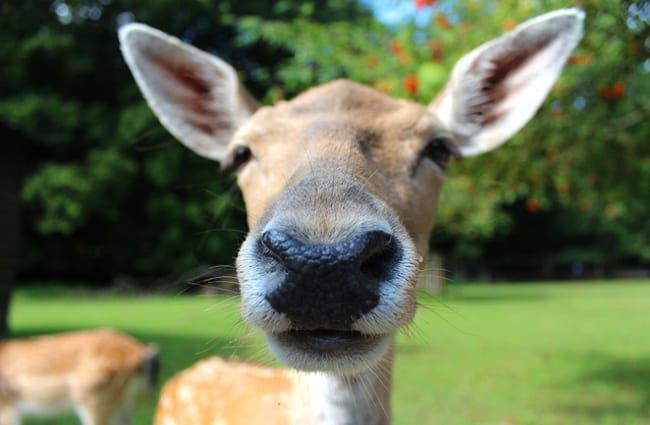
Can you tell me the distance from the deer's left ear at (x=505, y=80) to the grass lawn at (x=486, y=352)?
0.90 metres

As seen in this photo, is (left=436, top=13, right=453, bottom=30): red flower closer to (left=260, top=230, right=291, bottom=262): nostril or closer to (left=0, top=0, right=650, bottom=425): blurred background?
(left=0, top=0, right=650, bottom=425): blurred background

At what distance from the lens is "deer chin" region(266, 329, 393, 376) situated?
1830 millimetres

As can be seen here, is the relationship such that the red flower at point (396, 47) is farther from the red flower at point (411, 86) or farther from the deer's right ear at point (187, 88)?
the deer's right ear at point (187, 88)

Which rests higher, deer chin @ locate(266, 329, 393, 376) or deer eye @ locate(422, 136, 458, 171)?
deer eye @ locate(422, 136, 458, 171)

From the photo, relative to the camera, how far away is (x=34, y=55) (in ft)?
90.5

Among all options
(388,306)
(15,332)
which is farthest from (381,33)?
(15,332)

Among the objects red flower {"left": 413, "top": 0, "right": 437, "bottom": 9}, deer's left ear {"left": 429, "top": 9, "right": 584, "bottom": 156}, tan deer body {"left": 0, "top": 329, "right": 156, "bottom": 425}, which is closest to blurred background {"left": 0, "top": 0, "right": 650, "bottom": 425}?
red flower {"left": 413, "top": 0, "right": 437, "bottom": 9}

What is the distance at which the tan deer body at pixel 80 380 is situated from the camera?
604 centimetres

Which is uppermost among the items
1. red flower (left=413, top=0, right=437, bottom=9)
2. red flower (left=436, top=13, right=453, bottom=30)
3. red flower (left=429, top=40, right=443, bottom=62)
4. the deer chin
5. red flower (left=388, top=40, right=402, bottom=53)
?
red flower (left=436, top=13, right=453, bottom=30)

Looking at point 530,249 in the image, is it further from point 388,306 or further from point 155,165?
point 388,306

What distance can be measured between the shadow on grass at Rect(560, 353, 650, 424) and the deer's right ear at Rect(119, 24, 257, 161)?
17.7 feet

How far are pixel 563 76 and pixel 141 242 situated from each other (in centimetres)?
2679

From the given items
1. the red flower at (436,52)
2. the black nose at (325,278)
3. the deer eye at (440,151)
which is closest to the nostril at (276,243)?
the black nose at (325,278)

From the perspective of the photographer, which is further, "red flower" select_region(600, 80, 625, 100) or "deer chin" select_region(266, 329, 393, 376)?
"red flower" select_region(600, 80, 625, 100)
